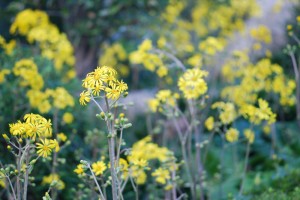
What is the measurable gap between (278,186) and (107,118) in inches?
82.2

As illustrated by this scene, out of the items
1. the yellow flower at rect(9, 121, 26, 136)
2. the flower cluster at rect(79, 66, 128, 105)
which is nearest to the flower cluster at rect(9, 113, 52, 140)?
the yellow flower at rect(9, 121, 26, 136)

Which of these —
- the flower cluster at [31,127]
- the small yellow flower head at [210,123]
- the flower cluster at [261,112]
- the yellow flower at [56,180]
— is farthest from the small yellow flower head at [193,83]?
the flower cluster at [31,127]

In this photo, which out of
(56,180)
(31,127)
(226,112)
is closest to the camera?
(31,127)

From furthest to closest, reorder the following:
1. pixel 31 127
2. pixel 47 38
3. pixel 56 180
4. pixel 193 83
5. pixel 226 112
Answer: pixel 47 38 < pixel 226 112 < pixel 193 83 < pixel 56 180 < pixel 31 127

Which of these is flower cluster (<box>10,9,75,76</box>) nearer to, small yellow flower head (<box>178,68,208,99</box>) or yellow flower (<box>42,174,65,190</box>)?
yellow flower (<box>42,174,65,190</box>)

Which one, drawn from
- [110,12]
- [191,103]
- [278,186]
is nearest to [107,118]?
[191,103]

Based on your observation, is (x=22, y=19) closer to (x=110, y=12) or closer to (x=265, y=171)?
(x=110, y=12)

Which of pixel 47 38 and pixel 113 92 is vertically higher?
pixel 47 38

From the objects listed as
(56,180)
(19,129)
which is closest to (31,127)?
(19,129)

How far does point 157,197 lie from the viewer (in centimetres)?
454

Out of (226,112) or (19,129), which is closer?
(19,129)

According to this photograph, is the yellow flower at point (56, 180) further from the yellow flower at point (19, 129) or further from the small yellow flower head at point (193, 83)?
the small yellow flower head at point (193, 83)

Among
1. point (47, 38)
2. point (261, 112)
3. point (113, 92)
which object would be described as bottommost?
point (113, 92)

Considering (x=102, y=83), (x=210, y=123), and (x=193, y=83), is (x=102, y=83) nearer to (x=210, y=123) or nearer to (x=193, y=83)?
(x=193, y=83)
